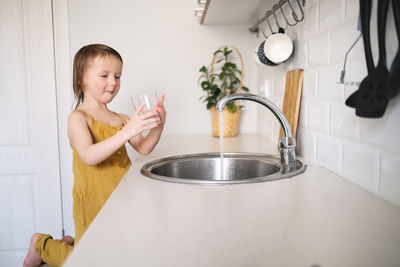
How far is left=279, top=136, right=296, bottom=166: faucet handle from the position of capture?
105cm

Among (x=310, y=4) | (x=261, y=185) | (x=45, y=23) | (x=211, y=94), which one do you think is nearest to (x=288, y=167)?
(x=261, y=185)

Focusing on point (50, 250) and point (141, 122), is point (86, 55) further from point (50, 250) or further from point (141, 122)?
point (50, 250)

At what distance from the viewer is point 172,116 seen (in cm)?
200

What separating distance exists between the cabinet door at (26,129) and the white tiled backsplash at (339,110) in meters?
1.44

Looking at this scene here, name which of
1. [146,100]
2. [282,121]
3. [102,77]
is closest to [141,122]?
[146,100]

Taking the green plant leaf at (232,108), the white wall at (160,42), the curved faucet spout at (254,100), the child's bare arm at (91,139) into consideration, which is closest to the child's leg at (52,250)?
the child's bare arm at (91,139)

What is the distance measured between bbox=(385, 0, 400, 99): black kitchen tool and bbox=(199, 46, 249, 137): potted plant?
1206mm

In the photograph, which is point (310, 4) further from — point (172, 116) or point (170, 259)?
point (172, 116)

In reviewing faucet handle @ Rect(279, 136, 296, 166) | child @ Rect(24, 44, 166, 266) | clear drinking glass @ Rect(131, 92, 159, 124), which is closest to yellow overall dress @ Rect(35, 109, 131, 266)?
child @ Rect(24, 44, 166, 266)

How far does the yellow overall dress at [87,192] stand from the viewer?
1.24 metres

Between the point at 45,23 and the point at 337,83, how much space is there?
1756 millimetres

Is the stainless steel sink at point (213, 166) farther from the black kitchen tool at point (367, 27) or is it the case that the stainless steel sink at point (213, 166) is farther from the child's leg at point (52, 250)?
the black kitchen tool at point (367, 27)

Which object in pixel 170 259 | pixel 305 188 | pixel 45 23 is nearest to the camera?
pixel 170 259

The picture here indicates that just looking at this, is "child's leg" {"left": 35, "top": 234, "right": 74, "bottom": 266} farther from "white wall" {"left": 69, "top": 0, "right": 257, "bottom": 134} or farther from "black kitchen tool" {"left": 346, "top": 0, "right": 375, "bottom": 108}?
"black kitchen tool" {"left": 346, "top": 0, "right": 375, "bottom": 108}
